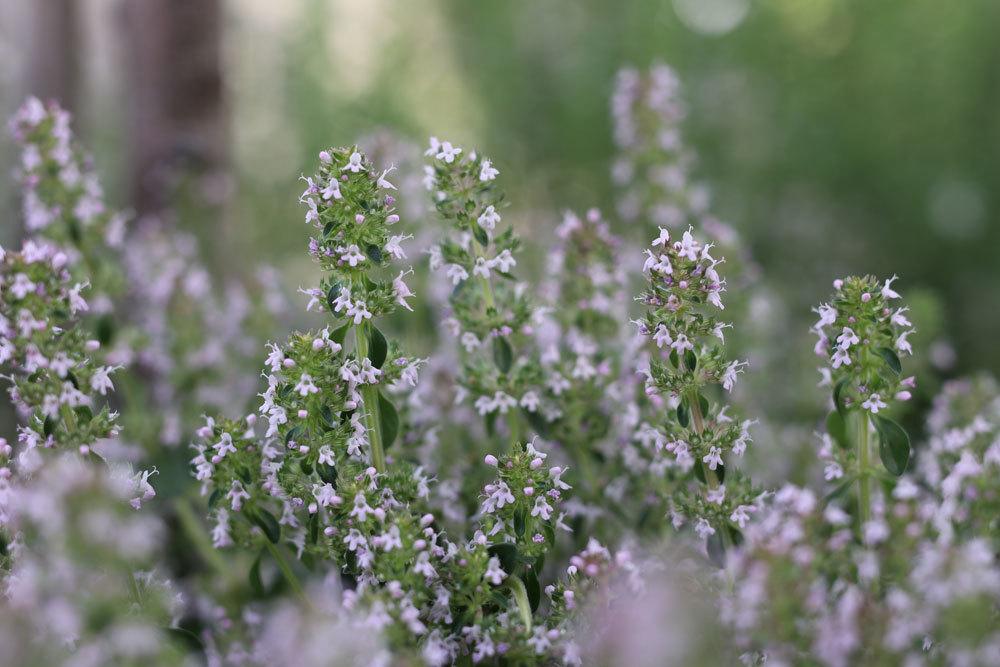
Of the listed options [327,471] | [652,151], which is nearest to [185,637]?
[327,471]

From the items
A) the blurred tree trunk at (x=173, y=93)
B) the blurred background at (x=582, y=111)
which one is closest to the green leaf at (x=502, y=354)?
the blurred background at (x=582, y=111)

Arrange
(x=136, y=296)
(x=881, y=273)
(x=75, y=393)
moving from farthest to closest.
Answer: (x=881, y=273) < (x=136, y=296) < (x=75, y=393)

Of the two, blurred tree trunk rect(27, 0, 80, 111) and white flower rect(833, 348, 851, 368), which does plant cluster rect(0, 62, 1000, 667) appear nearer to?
white flower rect(833, 348, 851, 368)

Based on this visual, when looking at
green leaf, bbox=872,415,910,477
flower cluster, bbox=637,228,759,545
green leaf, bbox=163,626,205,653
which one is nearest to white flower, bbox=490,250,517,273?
flower cluster, bbox=637,228,759,545

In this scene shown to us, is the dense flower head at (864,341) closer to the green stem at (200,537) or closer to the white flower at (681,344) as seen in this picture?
the white flower at (681,344)

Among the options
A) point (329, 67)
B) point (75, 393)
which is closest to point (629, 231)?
point (75, 393)

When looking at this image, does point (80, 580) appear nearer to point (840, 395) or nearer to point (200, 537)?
point (200, 537)

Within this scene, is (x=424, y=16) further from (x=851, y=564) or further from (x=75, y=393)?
(x=851, y=564)
